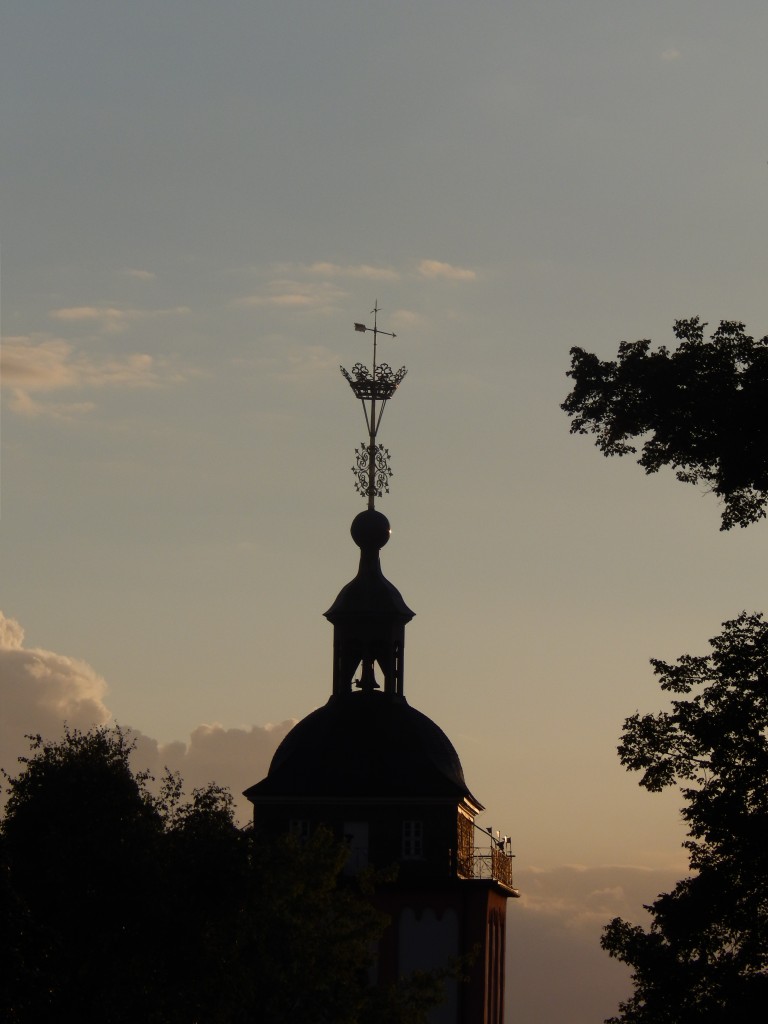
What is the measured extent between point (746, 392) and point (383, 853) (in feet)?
125

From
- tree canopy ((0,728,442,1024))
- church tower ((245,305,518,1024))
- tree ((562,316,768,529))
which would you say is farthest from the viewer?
church tower ((245,305,518,1024))

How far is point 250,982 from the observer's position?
51.3 meters

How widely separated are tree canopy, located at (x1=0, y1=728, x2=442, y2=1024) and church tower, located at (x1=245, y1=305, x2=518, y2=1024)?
1340cm

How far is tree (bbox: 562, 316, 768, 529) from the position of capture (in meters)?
34.4

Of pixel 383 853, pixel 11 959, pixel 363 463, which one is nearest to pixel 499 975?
pixel 383 853

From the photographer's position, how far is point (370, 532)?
249ft

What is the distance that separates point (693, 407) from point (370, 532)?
136 ft

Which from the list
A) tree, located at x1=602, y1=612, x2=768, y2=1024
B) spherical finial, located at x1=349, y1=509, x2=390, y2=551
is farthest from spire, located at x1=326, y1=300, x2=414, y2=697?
tree, located at x1=602, y1=612, x2=768, y2=1024

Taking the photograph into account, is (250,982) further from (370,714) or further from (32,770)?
(370,714)

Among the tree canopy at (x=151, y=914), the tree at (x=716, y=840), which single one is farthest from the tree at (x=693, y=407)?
the tree canopy at (x=151, y=914)

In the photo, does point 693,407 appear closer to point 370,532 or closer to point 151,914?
point 151,914

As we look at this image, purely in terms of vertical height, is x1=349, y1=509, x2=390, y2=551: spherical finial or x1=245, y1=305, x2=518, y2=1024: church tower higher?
x1=349, y1=509, x2=390, y2=551: spherical finial

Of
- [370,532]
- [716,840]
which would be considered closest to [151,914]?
[716,840]

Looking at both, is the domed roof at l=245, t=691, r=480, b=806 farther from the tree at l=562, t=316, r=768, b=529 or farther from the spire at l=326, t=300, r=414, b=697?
the tree at l=562, t=316, r=768, b=529
